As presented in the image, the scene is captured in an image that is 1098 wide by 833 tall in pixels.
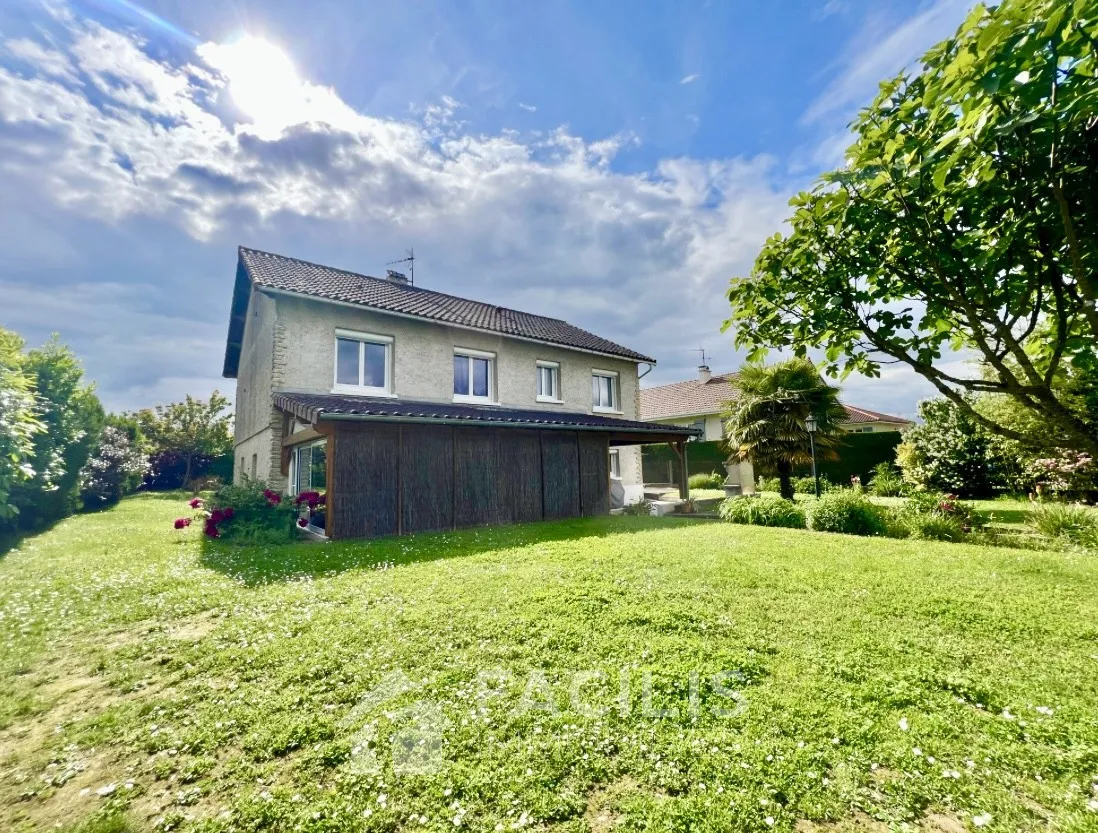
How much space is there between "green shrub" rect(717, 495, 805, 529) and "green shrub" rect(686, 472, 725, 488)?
10008mm

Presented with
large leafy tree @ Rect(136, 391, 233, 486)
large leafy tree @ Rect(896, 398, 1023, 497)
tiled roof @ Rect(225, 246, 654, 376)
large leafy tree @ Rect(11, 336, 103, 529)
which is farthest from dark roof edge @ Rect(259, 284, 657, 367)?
large leafy tree @ Rect(136, 391, 233, 486)

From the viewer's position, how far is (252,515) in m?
11.2

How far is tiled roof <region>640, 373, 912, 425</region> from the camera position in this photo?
27.9 m

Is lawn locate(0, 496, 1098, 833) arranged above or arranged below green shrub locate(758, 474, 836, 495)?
below

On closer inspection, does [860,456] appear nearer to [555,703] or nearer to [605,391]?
[605,391]

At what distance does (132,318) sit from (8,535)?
25.1 ft

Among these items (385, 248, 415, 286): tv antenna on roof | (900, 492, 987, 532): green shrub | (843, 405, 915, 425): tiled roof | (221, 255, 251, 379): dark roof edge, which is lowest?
(900, 492, 987, 532): green shrub

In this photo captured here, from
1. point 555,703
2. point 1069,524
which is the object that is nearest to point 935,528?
point 1069,524

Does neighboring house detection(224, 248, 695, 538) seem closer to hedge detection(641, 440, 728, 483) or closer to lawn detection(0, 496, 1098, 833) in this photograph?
lawn detection(0, 496, 1098, 833)

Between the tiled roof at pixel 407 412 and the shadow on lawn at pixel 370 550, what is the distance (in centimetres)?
280

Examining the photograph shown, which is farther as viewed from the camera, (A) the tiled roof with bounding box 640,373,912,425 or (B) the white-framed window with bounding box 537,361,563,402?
(A) the tiled roof with bounding box 640,373,912,425

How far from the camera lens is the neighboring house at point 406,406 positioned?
432 inches

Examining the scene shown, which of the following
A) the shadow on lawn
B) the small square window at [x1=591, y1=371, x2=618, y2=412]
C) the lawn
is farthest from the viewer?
the small square window at [x1=591, y1=371, x2=618, y2=412]

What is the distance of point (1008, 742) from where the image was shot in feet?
9.46
